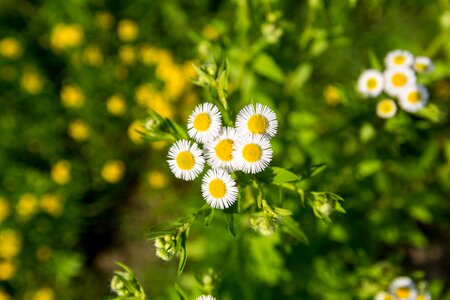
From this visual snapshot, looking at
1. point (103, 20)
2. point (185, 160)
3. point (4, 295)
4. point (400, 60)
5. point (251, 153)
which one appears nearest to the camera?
point (251, 153)

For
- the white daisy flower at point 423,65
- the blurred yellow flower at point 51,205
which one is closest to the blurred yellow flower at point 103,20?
the blurred yellow flower at point 51,205

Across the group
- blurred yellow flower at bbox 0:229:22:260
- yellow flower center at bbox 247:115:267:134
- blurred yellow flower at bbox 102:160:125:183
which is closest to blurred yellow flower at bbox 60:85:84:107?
blurred yellow flower at bbox 102:160:125:183

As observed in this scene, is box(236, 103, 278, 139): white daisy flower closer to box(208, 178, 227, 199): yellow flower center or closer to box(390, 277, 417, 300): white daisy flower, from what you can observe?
box(208, 178, 227, 199): yellow flower center

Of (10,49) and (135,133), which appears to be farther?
(10,49)

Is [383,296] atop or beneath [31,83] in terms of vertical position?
beneath

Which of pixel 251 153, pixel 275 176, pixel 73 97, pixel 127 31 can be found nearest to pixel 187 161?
pixel 251 153

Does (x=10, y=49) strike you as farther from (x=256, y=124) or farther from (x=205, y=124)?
(x=256, y=124)

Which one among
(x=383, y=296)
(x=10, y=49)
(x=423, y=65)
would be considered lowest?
(x=383, y=296)
